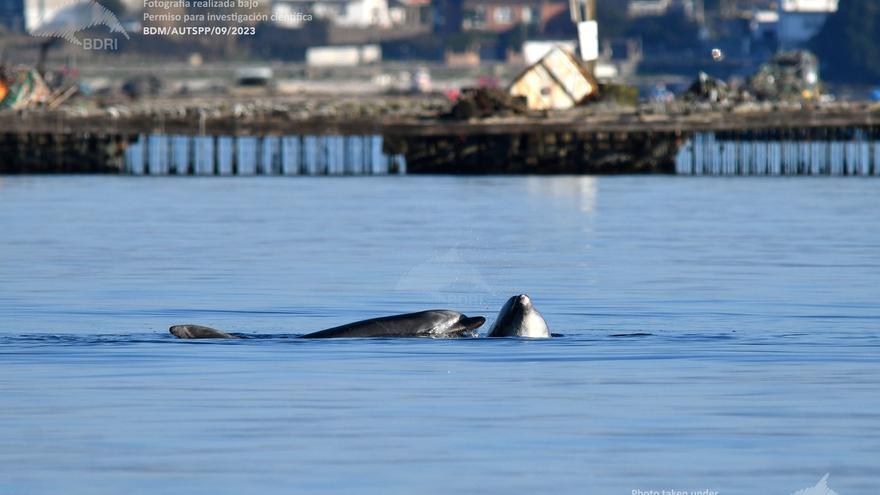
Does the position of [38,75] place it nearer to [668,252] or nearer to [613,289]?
[668,252]

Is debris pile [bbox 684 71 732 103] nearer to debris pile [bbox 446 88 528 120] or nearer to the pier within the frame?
the pier

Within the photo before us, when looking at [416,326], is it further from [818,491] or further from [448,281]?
[448,281]

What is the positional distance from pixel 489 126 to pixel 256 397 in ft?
200

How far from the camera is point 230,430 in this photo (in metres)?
17.0

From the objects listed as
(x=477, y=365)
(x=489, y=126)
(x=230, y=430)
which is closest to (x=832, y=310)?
(x=477, y=365)

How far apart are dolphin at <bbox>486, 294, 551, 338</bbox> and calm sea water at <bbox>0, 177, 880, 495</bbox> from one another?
1.12 ft

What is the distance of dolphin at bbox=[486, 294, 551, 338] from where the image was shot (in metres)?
23.4

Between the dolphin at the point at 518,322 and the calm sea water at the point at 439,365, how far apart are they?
13.4 inches

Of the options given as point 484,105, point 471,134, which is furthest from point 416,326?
point 484,105

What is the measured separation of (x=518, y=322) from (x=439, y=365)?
2.62 m

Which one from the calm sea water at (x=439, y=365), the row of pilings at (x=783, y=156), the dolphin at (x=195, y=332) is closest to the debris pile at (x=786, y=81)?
the row of pilings at (x=783, y=156)

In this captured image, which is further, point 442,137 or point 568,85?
point 568,85

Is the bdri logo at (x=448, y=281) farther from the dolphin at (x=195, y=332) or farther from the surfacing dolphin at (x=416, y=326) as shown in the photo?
the dolphin at (x=195, y=332)

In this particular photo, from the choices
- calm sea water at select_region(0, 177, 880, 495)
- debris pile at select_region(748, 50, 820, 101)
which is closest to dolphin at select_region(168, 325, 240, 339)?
calm sea water at select_region(0, 177, 880, 495)
